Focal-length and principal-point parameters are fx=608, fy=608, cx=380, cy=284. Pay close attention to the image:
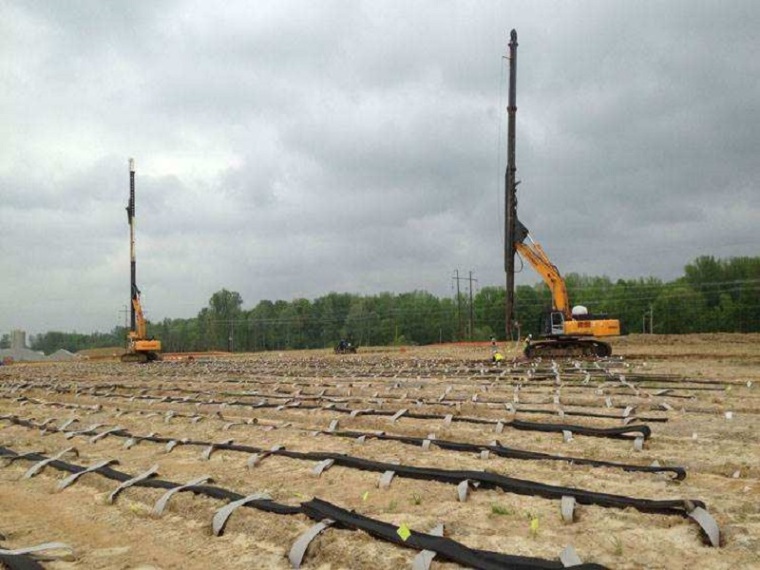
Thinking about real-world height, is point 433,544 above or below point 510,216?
below

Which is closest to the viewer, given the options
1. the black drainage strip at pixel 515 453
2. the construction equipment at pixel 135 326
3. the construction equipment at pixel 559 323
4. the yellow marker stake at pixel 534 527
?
the yellow marker stake at pixel 534 527

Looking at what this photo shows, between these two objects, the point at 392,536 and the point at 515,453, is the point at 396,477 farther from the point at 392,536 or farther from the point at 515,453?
the point at 392,536

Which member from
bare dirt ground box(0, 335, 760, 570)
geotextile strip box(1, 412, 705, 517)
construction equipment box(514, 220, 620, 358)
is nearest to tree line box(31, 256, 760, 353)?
construction equipment box(514, 220, 620, 358)

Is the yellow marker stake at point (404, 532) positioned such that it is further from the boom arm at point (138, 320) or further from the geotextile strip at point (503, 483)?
the boom arm at point (138, 320)

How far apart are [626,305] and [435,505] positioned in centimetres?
6436

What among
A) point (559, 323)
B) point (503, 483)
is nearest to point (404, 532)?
point (503, 483)

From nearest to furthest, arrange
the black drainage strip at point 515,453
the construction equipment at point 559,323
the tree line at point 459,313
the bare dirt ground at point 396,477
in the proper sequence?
the bare dirt ground at point 396,477 < the black drainage strip at point 515,453 < the construction equipment at point 559,323 < the tree line at point 459,313

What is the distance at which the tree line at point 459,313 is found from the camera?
5812 centimetres

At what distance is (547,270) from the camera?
21234mm

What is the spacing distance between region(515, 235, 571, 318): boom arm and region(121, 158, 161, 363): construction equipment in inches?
868

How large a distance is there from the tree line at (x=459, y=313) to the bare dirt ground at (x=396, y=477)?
3423 centimetres

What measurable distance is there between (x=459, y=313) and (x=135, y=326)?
30723mm

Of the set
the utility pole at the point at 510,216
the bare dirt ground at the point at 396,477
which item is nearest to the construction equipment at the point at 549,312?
the utility pole at the point at 510,216

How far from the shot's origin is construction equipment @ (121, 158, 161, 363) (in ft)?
111
